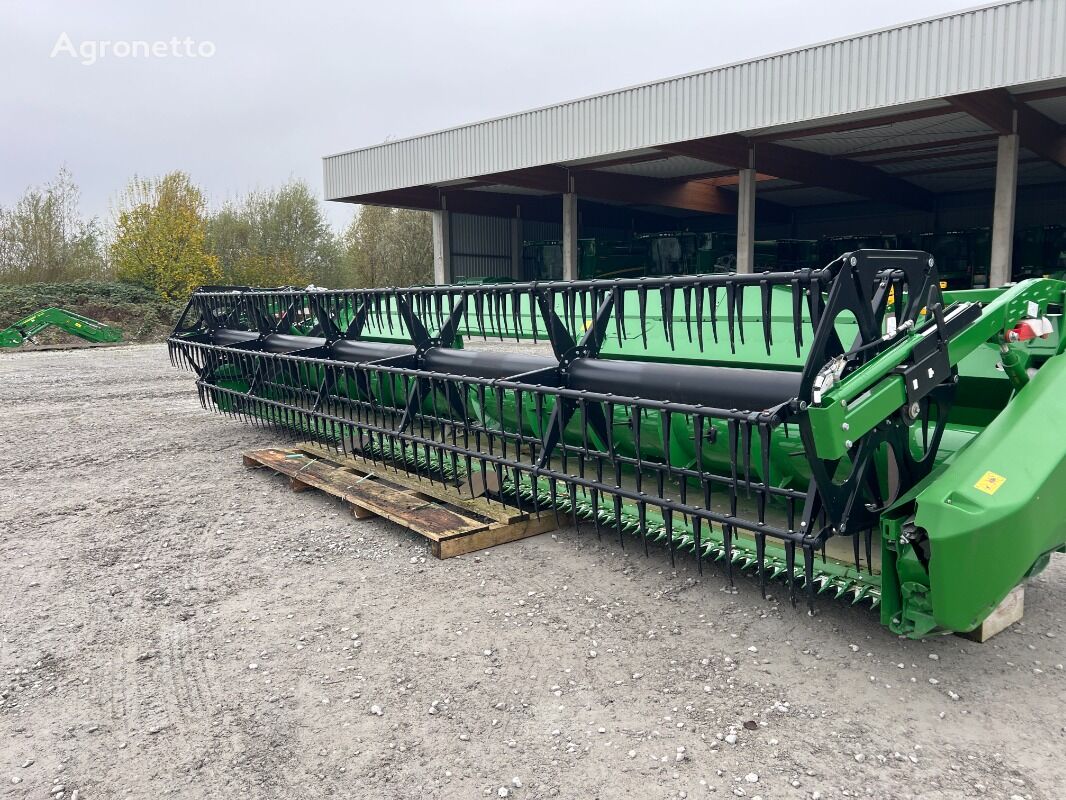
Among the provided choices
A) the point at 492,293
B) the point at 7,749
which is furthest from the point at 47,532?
the point at 492,293

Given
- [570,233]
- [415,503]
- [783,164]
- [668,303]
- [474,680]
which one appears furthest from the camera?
[570,233]

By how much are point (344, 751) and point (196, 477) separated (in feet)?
12.2

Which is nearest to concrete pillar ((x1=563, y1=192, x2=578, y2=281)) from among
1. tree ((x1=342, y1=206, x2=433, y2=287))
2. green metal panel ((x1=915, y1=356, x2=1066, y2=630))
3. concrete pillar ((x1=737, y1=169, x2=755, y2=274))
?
concrete pillar ((x1=737, y1=169, x2=755, y2=274))

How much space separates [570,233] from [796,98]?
25.2ft

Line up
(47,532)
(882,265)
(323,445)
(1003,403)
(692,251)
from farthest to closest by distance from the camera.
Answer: (692,251)
(323,445)
(47,532)
(1003,403)
(882,265)

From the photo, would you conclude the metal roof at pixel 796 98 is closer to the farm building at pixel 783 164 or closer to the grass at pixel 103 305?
the farm building at pixel 783 164

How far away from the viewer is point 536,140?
15383 mm

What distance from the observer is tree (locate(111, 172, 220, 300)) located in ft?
84.5

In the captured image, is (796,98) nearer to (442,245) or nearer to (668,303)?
(668,303)

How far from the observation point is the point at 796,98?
11.5 metres

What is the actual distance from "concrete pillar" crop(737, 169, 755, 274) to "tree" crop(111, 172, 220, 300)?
728 inches

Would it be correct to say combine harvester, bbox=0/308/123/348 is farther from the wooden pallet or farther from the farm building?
the wooden pallet

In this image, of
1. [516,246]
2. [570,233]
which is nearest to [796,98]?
[570,233]

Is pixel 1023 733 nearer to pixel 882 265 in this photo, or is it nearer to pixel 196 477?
pixel 882 265
